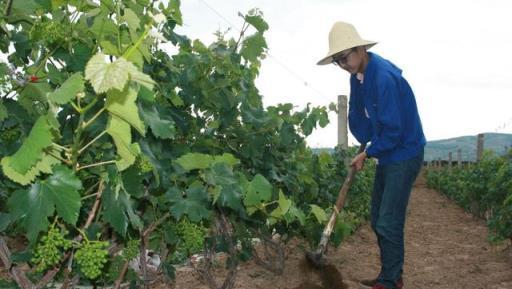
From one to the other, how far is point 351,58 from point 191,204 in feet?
8.20

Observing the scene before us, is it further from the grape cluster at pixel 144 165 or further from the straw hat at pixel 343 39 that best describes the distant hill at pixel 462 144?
the grape cluster at pixel 144 165

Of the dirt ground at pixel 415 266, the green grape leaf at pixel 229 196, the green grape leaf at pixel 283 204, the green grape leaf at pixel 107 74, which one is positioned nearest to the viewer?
the green grape leaf at pixel 107 74

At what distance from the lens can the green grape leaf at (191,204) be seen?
2.64 meters

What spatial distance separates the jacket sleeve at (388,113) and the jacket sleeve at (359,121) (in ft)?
2.11

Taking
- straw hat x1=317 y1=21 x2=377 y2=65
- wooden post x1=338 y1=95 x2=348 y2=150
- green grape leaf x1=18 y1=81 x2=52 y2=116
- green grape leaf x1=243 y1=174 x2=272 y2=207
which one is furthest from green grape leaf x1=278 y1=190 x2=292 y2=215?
wooden post x1=338 y1=95 x2=348 y2=150

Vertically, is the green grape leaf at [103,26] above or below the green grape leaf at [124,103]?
above

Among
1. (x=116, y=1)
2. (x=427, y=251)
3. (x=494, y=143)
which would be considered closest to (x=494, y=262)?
(x=427, y=251)

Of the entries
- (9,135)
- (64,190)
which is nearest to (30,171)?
(64,190)

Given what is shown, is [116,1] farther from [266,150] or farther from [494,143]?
[494,143]

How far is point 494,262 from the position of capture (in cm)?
697

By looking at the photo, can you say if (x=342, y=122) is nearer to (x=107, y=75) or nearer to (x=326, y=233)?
(x=326, y=233)

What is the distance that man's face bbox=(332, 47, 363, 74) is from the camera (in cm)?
464

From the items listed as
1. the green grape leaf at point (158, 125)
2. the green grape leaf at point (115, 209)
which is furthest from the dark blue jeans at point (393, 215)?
the green grape leaf at point (115, 209)

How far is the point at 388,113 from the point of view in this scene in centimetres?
432
